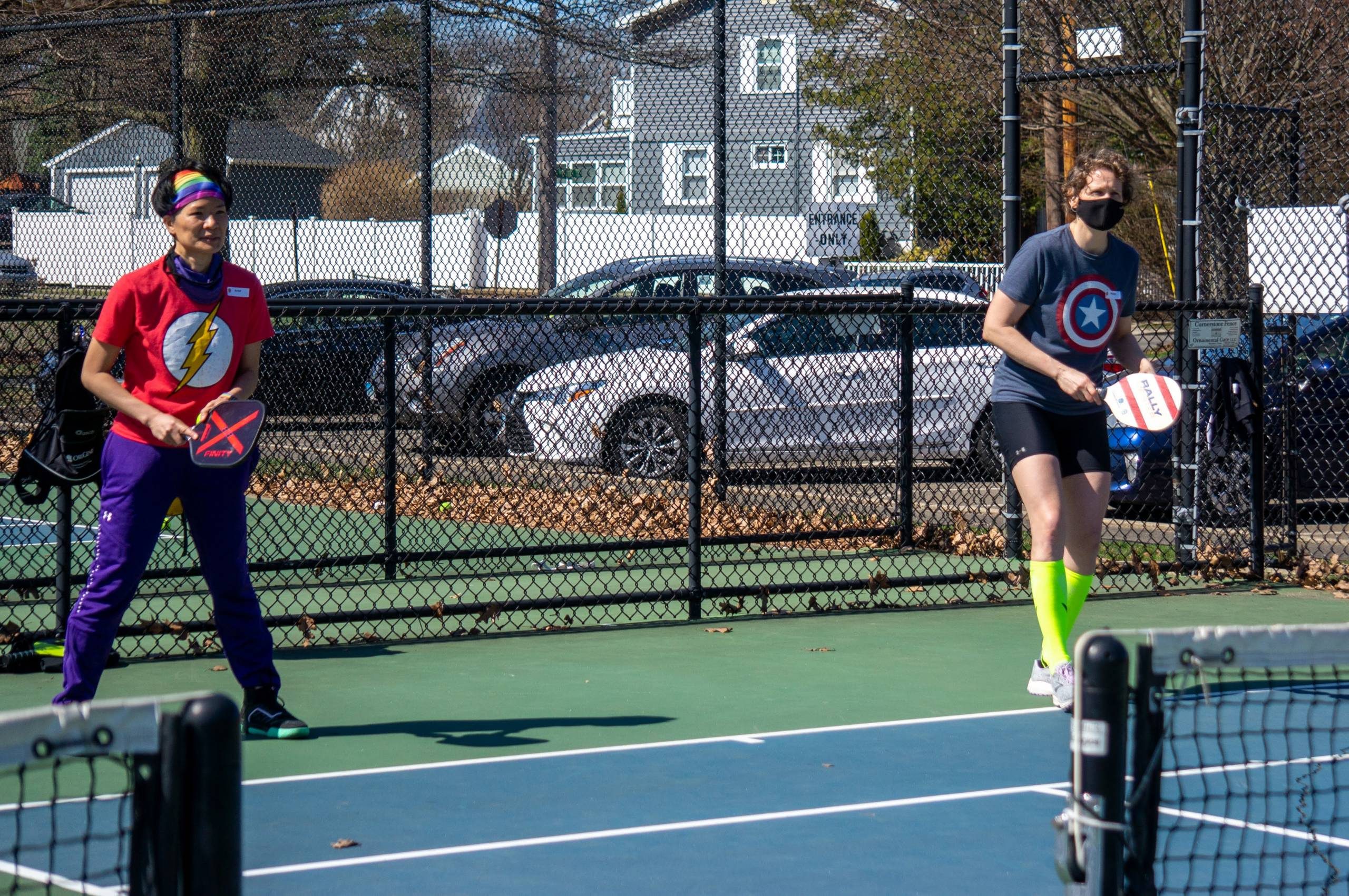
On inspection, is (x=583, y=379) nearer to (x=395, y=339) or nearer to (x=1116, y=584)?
(x=395, y=339)

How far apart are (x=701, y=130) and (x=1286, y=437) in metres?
4.36

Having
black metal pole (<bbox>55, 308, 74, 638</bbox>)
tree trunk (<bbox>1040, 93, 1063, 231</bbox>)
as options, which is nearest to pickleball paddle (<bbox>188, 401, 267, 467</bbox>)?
black metal pole (<bbox>55, 308, 74, 638</bbox>)

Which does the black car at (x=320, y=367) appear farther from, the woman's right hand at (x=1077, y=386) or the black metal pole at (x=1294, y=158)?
the black metal pole at (x=1294, y=158)

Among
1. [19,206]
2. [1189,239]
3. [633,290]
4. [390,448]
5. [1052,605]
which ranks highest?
[19,206]

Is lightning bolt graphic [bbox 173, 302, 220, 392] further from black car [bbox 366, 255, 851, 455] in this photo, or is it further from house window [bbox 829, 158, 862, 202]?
house window [bbox 829, 158, 862, 202]

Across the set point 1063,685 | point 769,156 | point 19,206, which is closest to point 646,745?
point 1063,685

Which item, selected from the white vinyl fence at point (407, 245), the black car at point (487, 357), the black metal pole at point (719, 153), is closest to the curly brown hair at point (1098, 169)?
the black car at point (487, 357)

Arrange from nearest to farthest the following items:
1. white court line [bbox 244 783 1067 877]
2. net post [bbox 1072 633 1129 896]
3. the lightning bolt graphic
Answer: net post [bbox 1072 633 1129 896], white court line [bbox 244 783 1067 877], the lightning bolt graphic

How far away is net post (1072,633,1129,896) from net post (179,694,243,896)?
1.30m

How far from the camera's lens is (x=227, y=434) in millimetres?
5918

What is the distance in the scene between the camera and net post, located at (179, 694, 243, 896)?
229 cm

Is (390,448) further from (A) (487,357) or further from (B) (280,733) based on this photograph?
(B) (280,733)

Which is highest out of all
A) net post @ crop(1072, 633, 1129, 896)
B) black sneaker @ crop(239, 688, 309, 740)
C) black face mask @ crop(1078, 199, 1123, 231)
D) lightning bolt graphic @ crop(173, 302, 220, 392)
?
black face mask @ crop(1078, 199, 1123, 231)

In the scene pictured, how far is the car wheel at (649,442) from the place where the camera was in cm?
988
